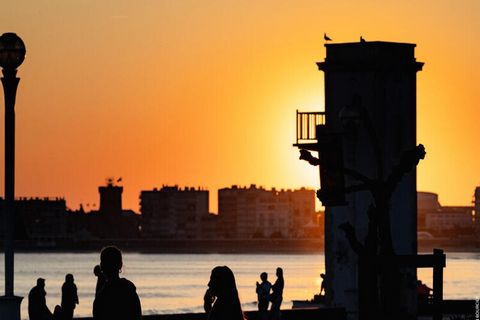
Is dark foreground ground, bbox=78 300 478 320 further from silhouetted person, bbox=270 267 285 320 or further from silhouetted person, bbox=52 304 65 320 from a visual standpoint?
silhouetted person, bbox=52 304 65 320

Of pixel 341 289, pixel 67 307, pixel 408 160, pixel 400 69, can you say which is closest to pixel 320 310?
pixel 341 289

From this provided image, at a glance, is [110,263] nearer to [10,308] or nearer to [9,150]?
[10,308]

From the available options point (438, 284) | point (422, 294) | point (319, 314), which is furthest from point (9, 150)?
point (422, 294)

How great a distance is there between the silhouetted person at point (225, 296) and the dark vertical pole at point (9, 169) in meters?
7.14

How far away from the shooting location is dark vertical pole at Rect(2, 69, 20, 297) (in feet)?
72.2

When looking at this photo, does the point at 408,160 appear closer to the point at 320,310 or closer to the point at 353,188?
the point at 353,188

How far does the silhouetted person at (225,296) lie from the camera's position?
15023mm

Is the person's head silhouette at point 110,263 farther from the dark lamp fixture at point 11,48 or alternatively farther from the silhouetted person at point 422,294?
the silhouetted person at point 422,294

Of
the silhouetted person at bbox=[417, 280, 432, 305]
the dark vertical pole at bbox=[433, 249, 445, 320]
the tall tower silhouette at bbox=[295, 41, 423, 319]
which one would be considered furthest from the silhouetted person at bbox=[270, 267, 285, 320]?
the dark vertical pole at bbox=[433, 249, 445, 320]

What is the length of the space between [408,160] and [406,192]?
18.9 metres

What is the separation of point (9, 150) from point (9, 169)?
0.28 meters

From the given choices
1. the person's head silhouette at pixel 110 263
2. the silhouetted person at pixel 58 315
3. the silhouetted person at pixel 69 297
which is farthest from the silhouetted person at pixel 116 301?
the silhouetted person at pixel 58 315

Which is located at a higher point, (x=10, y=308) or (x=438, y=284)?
(x=438, y=284)

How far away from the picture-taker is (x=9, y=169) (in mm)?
22344
